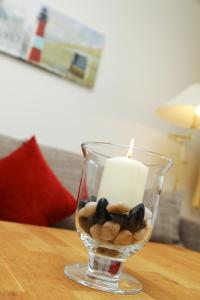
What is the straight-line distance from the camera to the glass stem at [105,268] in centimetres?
56

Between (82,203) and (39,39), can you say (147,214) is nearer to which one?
(82,203)

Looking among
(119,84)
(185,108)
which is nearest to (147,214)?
(185,108)

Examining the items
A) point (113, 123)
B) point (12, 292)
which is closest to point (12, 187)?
point (12, 292)

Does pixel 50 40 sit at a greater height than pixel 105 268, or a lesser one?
greater

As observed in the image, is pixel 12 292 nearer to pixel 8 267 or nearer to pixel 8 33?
pixel 8 267

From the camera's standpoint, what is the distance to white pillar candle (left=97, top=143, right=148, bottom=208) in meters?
0.53

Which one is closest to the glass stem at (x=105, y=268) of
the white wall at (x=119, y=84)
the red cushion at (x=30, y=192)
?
the red cushion at (x=30, y=192)

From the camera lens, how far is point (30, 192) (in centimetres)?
148

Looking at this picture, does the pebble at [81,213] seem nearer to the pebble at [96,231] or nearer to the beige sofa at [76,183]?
the pebble at [96,231]

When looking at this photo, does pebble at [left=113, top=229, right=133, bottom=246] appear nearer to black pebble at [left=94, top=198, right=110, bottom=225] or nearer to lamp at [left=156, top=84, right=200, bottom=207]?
black pebble at [left=94, top=198, right=110, bottom=225]

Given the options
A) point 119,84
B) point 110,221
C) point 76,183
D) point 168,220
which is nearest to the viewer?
point 110,221

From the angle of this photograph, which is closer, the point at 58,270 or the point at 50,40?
the point at 58,270

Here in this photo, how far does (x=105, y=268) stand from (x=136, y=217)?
0.34ft

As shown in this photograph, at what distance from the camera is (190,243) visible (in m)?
1.92
